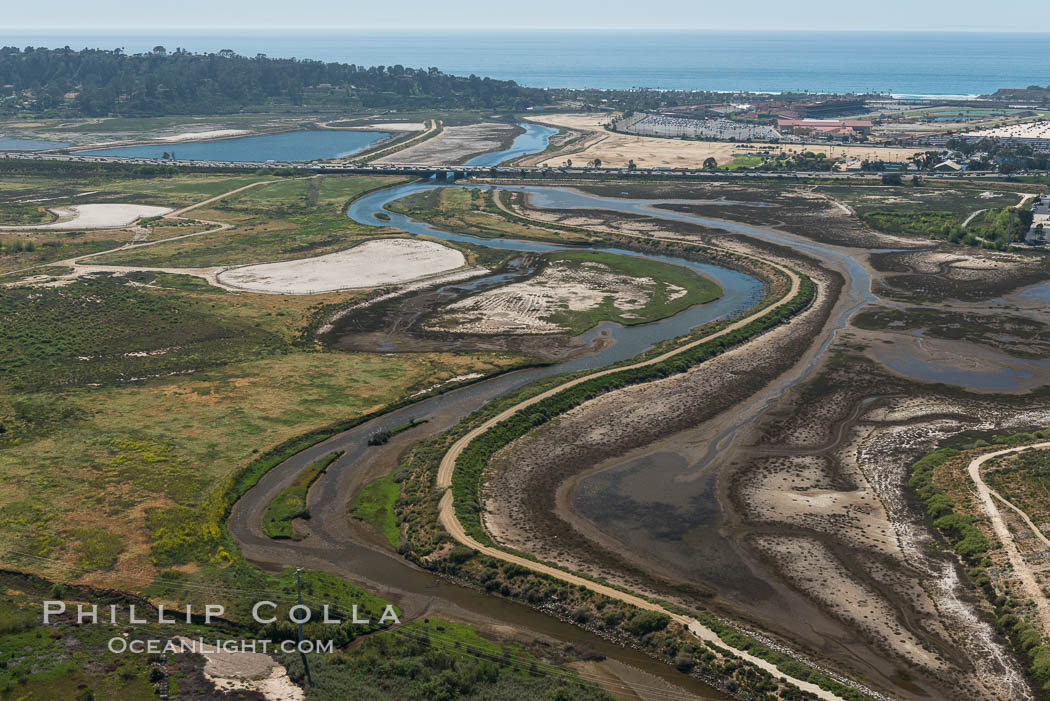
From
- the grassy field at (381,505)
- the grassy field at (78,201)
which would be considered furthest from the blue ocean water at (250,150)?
the grassy field at (381,505)

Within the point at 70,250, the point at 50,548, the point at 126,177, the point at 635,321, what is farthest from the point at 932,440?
the point at 126,177

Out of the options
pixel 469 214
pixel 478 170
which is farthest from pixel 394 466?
pixel 478 170

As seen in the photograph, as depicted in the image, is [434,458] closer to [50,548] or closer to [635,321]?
[50,548]

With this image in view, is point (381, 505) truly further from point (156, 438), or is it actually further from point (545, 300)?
point (545, 300)

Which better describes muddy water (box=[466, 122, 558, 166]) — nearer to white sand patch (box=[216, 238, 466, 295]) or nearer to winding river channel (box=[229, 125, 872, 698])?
white sand patch (box=[216, 238, 466, 295])

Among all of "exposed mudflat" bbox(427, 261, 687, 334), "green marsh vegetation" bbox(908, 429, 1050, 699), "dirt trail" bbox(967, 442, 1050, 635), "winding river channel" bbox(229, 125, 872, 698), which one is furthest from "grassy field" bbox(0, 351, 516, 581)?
"dirt trail" bbox(967, 442, 1050, 635)

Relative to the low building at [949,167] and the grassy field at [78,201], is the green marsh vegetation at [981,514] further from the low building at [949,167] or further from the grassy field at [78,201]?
the low building at [949,167]
